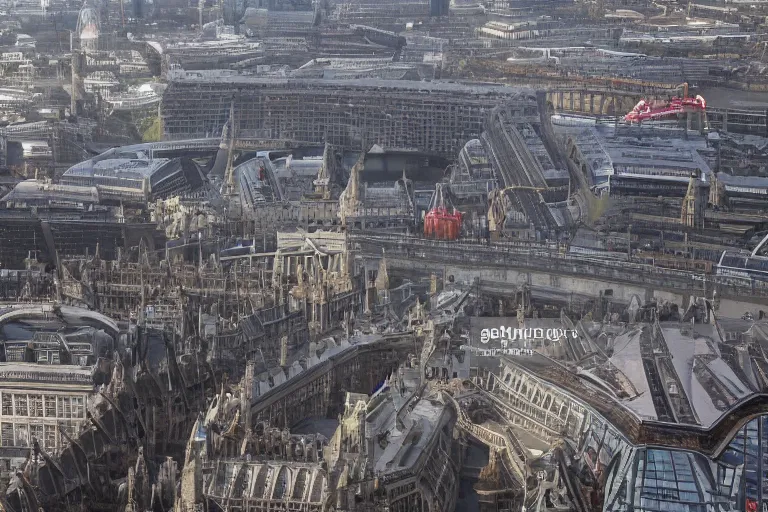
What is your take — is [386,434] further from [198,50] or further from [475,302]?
[198,50]

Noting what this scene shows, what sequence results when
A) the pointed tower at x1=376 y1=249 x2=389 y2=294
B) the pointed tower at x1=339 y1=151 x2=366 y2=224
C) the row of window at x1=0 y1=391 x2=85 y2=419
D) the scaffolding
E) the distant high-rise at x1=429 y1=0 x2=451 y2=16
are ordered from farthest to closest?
the distant high-rise at x1=429 y1=0 x2=451 y2=16 → the scaffolding → the pointed tower at x1=339 y1=151 x2=366 y2=224 → the pointed tower at x1=376 y1=249 x2=389 y2=294 → the row of window at x1=0 y1=391 x2=85 y2=419

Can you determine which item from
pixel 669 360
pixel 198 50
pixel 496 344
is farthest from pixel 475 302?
pixel 198 50

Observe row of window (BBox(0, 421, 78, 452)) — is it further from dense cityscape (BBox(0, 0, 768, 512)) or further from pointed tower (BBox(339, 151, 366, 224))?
pointed tower (BBox(339, 151, 366, 224))

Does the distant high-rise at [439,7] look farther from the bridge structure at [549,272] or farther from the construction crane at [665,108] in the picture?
the bridge structure at [549,272]

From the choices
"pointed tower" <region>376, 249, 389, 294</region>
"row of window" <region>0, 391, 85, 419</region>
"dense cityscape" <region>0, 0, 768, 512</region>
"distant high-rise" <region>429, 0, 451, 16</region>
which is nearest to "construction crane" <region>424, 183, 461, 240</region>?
"dense cityscape" <region>0, 0, 768, 512</region>

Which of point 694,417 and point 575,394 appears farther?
point 575,394

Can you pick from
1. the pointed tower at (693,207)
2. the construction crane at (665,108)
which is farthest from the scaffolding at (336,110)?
the pointed tower at (693,207)
